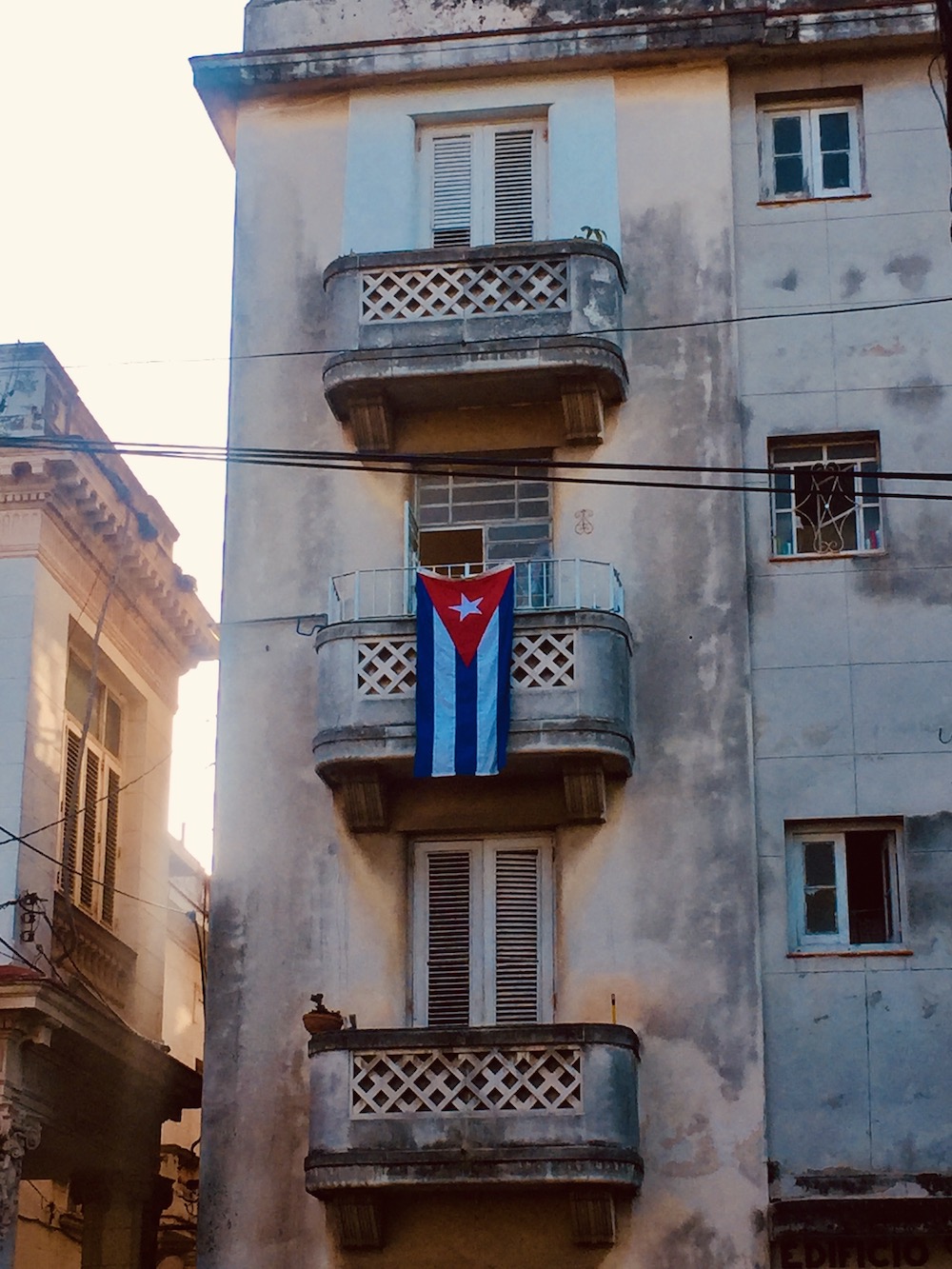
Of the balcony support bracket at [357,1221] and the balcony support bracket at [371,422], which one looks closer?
the balcony support bracket at [357,1221]

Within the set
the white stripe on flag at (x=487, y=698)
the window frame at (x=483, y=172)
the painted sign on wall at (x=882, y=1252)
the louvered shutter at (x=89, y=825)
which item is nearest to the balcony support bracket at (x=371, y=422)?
the window frame at (x=483, y=172)

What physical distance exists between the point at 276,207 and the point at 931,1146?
13343mm

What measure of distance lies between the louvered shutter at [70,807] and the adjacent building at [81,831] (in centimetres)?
4

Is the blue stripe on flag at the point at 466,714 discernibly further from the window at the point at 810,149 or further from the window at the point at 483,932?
the window at the point at 810,149

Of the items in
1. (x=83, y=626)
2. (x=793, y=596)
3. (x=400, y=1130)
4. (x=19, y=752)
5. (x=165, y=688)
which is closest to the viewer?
(x=400, y=1130)

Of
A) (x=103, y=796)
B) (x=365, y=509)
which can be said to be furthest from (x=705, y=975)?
(x=103, y=796)

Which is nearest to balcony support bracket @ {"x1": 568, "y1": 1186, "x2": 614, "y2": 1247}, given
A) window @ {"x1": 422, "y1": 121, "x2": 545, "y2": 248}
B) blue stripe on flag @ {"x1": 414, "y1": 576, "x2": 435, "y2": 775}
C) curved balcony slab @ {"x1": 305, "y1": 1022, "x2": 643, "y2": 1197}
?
curved balcony slab @ {"x1": 305, "y1": 1022, "x2": 643, "y2": 1197}

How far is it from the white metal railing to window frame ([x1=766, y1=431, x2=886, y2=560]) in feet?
6.42

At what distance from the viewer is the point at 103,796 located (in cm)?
2881

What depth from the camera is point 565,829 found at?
2258 centimetres

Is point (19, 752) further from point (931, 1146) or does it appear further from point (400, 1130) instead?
point (931, 1146)

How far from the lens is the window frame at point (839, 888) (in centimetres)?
2195

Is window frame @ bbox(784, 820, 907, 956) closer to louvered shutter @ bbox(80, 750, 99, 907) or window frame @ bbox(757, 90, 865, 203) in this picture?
window frame @ bbox(757, 90, 865, 203)

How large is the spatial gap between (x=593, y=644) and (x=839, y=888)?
144 inches
